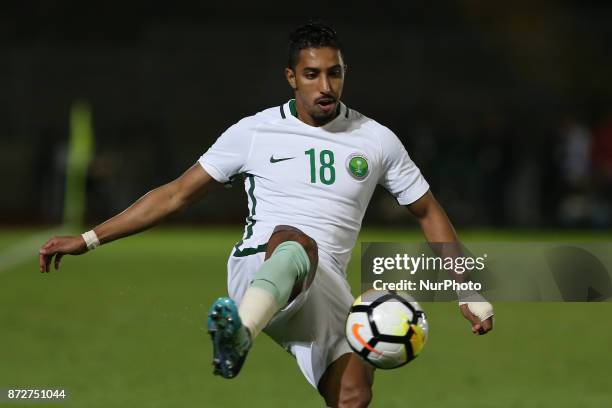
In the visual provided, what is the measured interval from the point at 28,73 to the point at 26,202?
224 centimetres

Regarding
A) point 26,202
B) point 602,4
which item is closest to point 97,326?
point 26,202

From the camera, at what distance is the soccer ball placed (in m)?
5.16

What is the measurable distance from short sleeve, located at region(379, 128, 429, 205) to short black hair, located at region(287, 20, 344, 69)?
0.50 metres

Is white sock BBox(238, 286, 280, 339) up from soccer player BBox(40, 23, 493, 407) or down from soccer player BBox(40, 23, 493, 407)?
down

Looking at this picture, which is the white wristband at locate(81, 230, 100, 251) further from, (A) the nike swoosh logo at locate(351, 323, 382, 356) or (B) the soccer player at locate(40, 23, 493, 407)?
(A) the nike swoosh logo at locate(351, 323, 382, 356)

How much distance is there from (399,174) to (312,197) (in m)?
0.44

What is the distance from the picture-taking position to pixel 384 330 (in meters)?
5.16

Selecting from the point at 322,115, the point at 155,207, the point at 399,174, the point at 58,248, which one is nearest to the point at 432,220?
the point at 399,174

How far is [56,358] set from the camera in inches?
320

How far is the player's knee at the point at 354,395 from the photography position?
17.2 ft

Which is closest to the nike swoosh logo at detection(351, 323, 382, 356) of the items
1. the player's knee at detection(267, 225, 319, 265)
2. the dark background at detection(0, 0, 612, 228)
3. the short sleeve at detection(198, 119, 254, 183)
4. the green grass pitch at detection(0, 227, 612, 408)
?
the player's knee at detection(267, 225, 319, 265)

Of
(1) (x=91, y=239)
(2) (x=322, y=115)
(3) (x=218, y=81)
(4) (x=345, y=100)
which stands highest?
(3) (x=218, y=81)

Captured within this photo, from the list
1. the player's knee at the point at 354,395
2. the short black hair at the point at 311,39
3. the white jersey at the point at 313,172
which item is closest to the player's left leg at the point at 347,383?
the player's knee at the point at 354,395

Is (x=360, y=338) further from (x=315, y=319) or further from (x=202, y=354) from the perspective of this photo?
(x=202, y=354)
